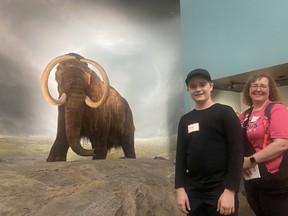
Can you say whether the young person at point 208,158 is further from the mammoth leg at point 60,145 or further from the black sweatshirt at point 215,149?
the mammoth leg at point 60,145

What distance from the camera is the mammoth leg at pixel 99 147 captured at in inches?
198

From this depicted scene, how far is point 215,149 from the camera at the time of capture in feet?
5.50

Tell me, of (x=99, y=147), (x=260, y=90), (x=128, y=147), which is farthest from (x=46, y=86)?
(x=260, y=90)

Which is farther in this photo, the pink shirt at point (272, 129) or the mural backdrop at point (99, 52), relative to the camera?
the mural backdrop at point (99, 52)

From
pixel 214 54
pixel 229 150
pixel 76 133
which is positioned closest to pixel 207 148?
pixel 229 150

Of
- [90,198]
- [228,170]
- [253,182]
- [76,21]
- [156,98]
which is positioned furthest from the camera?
[156,98]

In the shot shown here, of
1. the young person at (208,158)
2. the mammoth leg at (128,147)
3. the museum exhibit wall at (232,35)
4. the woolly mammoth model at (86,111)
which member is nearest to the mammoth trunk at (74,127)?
the woolly mammoth model at (86,111)

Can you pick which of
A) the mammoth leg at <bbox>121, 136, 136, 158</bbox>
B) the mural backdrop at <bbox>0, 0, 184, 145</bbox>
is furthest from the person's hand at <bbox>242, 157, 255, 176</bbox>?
the mammoth leg at <bbox>121, 136, 136, 158</bbox>

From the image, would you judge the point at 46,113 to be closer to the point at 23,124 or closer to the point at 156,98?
the point at 23,124

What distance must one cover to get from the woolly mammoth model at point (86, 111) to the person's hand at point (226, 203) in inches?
132

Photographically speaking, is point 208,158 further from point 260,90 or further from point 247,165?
point 260,90

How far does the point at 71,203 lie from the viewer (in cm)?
259

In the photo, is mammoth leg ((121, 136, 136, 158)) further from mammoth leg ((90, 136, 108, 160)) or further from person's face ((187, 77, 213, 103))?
person's face ((187, 77, 213, 103))

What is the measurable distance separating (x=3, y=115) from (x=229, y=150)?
3604 millimetres
